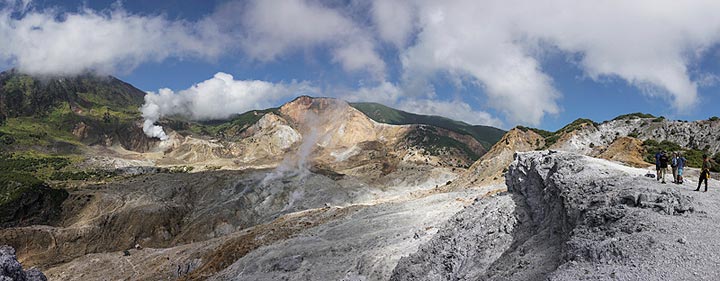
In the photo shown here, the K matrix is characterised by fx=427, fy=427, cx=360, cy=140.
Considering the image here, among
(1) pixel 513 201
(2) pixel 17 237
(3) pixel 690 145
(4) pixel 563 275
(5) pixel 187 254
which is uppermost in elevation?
(3) pixel 690 145

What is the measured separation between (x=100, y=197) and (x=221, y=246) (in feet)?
162

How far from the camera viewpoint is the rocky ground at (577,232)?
926cm

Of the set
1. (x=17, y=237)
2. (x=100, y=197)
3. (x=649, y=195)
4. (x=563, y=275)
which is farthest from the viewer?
(x=100, y=197)

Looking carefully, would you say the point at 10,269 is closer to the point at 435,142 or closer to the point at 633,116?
the point at 633,116

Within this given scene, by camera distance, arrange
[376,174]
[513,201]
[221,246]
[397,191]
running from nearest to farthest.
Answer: [513,201], [221,246], [397,191], [376,174]

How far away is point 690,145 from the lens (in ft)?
145

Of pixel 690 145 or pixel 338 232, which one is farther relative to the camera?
pixel 690 145

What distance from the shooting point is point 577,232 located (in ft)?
37.2

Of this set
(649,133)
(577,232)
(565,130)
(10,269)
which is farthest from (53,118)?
(577,232)

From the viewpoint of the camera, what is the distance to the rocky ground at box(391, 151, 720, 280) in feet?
30.4

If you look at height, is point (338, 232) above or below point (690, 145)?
below

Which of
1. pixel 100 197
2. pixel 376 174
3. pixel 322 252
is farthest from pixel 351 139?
pixel 322 252

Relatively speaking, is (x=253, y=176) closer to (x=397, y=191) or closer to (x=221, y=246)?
(x=397, y=191)

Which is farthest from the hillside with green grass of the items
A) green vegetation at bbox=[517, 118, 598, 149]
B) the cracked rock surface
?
green vegetation at bbox=[517, 118, 598, 149]
